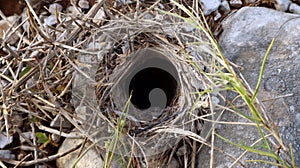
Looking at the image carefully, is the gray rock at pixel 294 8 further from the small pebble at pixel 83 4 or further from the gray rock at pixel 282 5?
the small pebble at pixel 83 4

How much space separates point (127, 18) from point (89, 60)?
12cm

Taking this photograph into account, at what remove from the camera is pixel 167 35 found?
97 centimetres

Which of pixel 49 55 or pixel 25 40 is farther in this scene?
pixel 25 40

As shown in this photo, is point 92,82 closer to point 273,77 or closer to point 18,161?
point 18,161

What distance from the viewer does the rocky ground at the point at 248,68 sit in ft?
3.05

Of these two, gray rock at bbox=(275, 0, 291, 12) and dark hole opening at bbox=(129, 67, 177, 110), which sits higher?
gray rock at bbox=(275, 0, 291, 12)

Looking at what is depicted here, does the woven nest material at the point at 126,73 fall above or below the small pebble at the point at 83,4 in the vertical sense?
below

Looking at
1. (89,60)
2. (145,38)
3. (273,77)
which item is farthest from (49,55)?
(273,77)

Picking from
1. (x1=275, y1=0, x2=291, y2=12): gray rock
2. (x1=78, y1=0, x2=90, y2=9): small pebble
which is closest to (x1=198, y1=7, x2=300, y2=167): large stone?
(x1=275, y1=0, x2=291, y2=12): gray rock

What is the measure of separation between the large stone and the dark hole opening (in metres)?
0.17

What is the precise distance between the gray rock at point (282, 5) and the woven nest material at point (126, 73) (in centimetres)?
28

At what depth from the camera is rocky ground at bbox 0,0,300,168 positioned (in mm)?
930

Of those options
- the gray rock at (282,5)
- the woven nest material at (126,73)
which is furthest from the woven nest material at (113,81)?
the gray rock at (282,5)

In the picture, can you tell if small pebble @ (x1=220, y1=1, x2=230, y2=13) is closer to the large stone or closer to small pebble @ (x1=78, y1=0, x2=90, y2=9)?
the large stone
